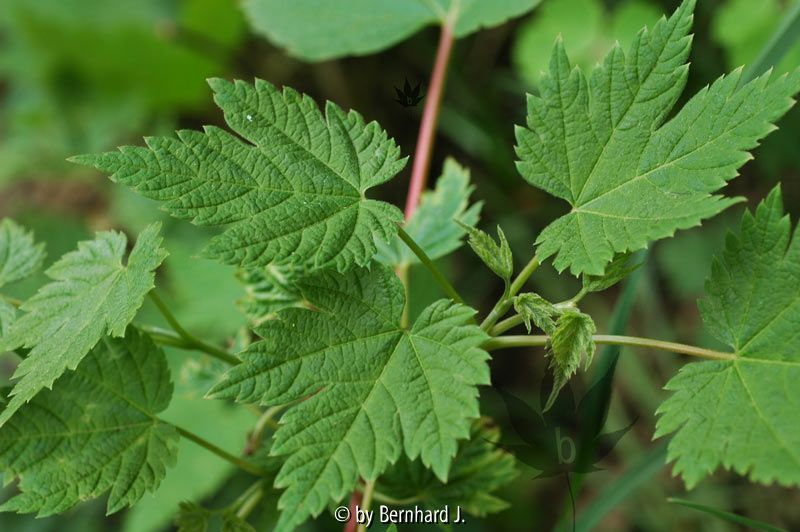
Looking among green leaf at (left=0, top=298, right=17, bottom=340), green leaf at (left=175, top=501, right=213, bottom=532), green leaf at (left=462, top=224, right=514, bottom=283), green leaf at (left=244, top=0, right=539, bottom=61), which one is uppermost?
green leaf at (left=244, top=0, right=539, bottom=61)

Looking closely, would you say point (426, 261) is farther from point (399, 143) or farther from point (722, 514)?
point (399, 143)

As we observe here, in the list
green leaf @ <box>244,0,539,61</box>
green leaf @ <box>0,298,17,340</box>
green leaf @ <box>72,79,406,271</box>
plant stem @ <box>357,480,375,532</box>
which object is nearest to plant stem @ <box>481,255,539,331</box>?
green leaf @ <box>72,79,406,271</box>

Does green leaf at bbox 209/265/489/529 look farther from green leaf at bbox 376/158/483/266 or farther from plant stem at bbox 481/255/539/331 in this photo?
green leaf at bbox 376/158/483/266

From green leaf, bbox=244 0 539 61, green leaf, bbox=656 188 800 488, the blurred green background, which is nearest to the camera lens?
green leaf, bbox=656 188 800 488

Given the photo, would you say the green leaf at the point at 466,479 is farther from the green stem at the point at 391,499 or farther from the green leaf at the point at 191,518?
the green leaf at the point at 191,518

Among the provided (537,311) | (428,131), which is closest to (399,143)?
(428,131)

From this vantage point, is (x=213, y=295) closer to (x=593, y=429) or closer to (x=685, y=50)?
(x=593, y=429)

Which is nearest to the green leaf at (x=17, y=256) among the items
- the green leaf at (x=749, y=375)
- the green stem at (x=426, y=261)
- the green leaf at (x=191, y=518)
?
the green leaf at (x=191, y=518)
